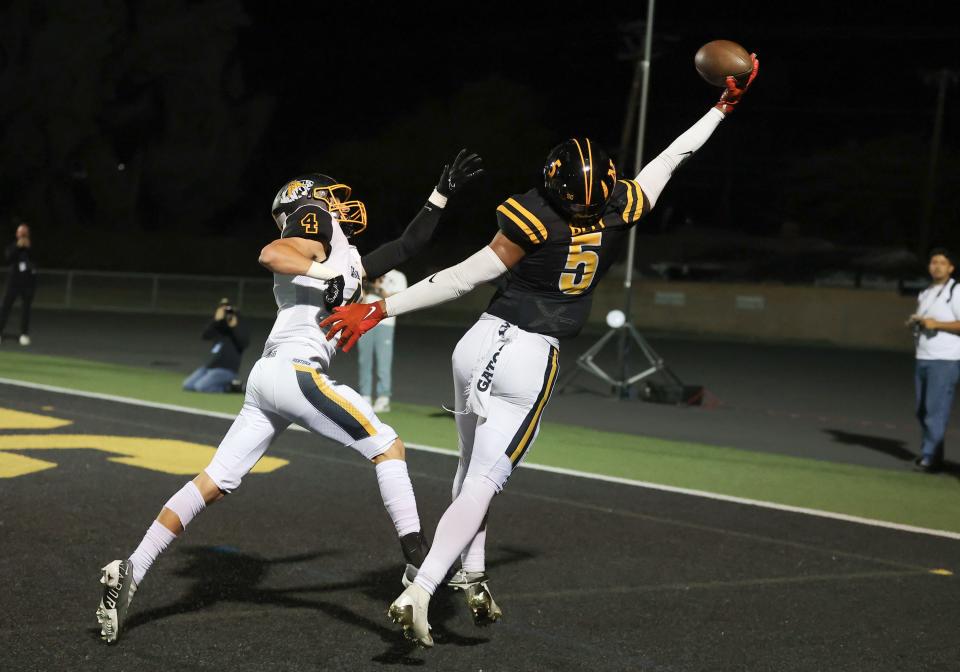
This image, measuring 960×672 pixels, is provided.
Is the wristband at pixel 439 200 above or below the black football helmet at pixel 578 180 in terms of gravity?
below

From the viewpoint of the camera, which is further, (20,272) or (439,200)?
(20,272)

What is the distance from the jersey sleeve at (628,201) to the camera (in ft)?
17.4

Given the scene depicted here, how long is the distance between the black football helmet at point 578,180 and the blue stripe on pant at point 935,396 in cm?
733

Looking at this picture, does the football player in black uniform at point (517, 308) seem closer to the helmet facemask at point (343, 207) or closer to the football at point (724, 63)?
the helmet facemask at point (343, 207)

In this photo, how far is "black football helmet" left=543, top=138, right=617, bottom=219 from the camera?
200 inches

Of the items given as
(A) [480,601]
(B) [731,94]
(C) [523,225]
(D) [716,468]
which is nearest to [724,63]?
(B) [731,94]

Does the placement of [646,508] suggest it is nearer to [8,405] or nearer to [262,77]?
[8,405]

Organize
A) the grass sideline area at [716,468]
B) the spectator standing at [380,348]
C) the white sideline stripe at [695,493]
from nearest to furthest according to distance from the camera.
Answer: the white sideline stripe at [695,493]
the grass sideline area at [716,468]
the spectator standing at [380,348]

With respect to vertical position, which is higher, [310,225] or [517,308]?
[310,225]

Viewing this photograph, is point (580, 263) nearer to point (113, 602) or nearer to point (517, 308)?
point (517, 308)

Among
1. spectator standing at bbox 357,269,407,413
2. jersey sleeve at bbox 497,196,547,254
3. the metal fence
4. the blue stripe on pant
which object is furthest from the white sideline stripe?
the metal fence

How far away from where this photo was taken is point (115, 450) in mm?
10406

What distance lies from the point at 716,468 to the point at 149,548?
22.7 feet

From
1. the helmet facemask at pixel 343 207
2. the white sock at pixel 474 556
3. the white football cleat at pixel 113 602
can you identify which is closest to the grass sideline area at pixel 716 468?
the white sock at pixel 474 556
